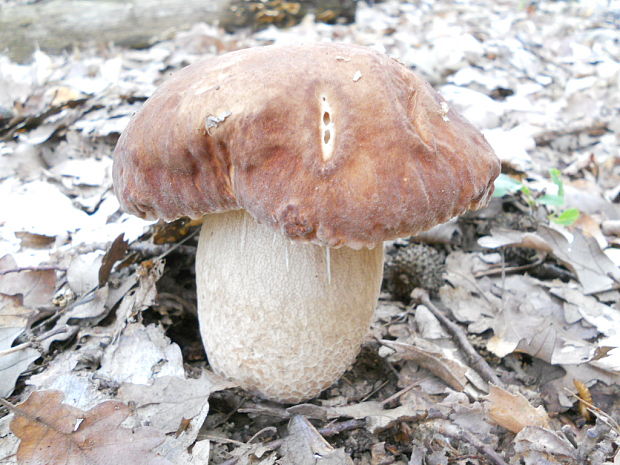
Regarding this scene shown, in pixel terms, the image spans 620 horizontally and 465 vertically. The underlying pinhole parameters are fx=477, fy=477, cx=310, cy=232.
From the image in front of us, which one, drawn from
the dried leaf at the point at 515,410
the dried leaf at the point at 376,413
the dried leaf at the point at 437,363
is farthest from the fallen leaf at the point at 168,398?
the dried leaf at the point at 515,410

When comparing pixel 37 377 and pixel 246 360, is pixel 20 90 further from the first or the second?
pixel 246 360

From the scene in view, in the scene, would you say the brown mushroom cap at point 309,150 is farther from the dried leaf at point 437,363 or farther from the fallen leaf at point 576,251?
the fallen leaf at point 576,251

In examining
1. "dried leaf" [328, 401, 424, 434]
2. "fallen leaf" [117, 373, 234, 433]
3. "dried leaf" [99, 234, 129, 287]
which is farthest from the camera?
"dried leaf" [99, 234, 129, 287]

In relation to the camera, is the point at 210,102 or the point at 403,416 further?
the point at 403,416

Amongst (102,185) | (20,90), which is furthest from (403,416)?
(20,90)

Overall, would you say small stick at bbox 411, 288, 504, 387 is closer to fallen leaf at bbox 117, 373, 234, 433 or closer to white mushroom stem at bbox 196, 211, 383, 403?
white mushroom stem at bbox 196, 211, 383, 403

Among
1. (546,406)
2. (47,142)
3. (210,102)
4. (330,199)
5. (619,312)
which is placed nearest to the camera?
(330,199)

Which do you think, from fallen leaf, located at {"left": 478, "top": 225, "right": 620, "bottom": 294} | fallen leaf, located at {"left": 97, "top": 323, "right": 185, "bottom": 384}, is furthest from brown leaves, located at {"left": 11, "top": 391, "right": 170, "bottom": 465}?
fallen leaf, located at {"left": 478, "top": 225, "right": 620, "bottom": 294}

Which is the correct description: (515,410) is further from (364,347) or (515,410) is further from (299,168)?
(299,168)
